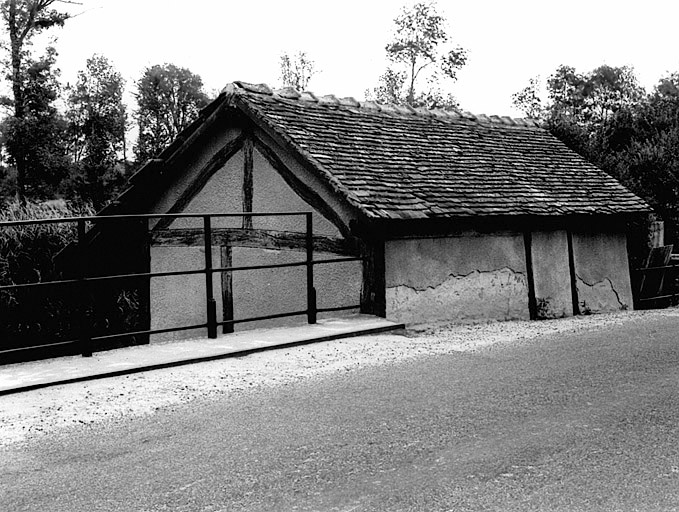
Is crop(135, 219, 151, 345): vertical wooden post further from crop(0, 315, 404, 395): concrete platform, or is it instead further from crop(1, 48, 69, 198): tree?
crop(1, 48, 69, 198): tree

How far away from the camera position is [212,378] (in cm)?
726

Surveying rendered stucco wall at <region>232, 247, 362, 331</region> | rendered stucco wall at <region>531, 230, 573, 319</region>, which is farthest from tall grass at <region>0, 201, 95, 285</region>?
rendered stucco wall at <region>531, 230, 573, 319</region>

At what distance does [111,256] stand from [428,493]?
12963 millimetres

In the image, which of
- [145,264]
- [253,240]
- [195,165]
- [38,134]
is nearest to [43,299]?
[145,264]

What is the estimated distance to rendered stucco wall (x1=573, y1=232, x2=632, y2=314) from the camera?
14195mm

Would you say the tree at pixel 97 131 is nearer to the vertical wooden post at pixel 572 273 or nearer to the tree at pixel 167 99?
the tree at pixel 167 99

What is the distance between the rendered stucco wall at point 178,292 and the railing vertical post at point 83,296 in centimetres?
620

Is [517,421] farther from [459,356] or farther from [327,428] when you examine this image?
[459,356]

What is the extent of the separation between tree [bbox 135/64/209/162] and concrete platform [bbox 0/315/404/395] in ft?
138

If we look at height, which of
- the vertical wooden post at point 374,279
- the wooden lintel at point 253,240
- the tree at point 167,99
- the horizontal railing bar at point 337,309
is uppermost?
the tree at point 167,99

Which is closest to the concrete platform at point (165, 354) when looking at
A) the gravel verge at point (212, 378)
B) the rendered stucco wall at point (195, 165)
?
the gravel verge at point (212, 378)

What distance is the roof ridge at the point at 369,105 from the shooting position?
43.3 ft

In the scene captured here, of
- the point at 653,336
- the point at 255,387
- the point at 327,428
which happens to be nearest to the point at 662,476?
the point at 327,428

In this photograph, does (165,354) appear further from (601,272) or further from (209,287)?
(601,272)
